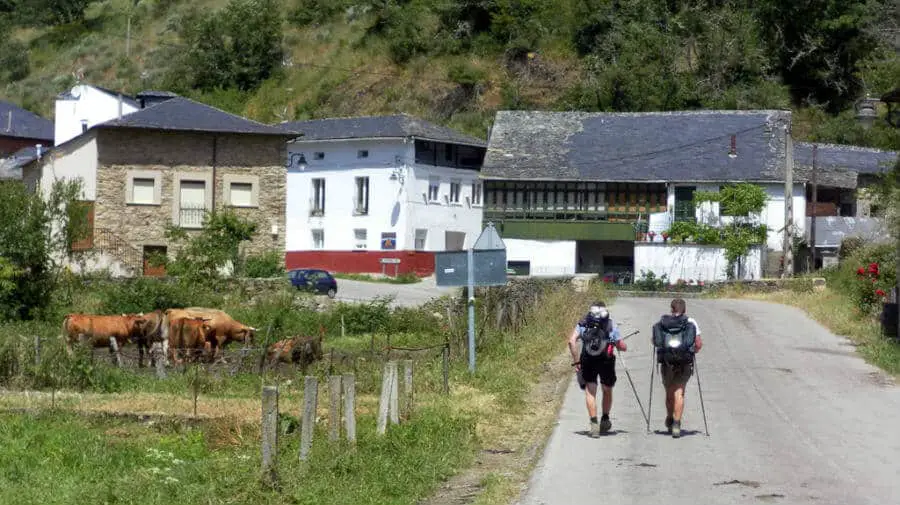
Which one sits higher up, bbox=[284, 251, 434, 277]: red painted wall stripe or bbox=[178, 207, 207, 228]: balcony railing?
bbox=[178, 207, 207, 228]: balcony railing

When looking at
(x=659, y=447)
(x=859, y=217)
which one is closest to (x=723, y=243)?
(x=859, y=217)

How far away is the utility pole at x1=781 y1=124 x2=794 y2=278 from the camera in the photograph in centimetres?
5906

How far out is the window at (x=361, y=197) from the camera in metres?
68.2

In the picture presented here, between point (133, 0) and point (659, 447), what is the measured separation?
110 metres

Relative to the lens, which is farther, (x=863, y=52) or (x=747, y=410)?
(x=863, y=52)

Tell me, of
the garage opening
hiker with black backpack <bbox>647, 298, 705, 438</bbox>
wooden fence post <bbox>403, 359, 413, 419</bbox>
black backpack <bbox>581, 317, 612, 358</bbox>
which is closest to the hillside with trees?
the garage opening

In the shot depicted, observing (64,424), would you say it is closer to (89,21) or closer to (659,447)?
(659,447)

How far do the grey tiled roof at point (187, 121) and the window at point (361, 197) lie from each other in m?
13.9

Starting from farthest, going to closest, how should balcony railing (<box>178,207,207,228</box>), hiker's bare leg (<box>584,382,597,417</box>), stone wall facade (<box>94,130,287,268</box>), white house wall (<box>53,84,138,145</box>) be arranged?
1. white house wall (<box>53,84,138,145</box>)
2. balcony railing (<box>178,207,207,228</box>)
3. stone wall facade (<box>94,130,287,268</box>)
4. hiker's bare leg (<box>584,382,597,417</box>)

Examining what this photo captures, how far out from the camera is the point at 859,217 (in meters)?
62.9

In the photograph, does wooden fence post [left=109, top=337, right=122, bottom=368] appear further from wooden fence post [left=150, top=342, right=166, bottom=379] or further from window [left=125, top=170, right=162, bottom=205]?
window [left=125, top=170, right=162, bottom=205]

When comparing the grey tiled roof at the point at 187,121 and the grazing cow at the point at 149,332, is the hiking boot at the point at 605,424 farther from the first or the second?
the grey tiled roof at the point at 187,121

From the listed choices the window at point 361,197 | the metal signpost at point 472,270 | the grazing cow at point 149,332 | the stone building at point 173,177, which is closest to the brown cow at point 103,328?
the grazing cow at point 149,332

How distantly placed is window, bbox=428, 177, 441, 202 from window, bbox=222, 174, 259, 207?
17115mm
